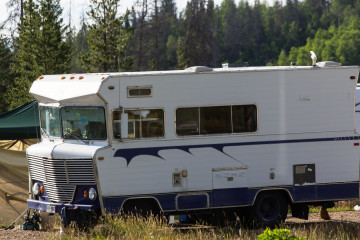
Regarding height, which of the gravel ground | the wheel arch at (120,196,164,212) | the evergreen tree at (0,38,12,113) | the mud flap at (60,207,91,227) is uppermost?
the evergreen tree at (0,38,12,113)

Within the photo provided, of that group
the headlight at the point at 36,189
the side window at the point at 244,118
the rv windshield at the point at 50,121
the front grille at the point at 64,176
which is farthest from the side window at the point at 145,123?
the headlight at the point at 36,189

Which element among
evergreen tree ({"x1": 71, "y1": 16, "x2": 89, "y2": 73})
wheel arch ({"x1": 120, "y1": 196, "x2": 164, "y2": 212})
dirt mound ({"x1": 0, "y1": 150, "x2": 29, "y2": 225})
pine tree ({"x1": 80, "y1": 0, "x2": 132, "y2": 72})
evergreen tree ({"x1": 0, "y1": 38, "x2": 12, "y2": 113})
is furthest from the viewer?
evergreen tree ({"x1": 0, "y1": 38, "x2": 12, "y2": 113})

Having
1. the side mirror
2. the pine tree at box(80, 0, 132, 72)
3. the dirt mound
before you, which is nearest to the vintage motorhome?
the side mirror

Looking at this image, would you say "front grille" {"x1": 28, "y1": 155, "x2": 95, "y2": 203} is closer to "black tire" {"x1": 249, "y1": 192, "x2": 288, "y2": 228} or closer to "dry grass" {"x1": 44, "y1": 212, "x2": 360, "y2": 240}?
"dry grass" {"x1": 44, "y1": 212, "x2": 360, "y2": 240}

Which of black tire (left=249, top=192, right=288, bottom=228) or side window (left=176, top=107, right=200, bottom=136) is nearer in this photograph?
side window (left=176, top=107, right=200, bottom=136)

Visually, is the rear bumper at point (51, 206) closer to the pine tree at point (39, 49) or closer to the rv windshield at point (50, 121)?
the rv windshield at point (50, 121)

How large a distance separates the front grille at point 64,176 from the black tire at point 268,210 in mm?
3287

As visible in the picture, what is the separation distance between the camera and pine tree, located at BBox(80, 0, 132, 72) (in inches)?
1179

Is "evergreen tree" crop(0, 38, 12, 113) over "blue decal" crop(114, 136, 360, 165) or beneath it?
over

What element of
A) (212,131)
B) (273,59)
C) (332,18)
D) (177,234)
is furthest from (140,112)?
(332,18)

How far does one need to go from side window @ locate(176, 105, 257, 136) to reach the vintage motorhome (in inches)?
0.8

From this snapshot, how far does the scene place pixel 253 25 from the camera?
173250 mm

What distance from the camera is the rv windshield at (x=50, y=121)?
13562mm

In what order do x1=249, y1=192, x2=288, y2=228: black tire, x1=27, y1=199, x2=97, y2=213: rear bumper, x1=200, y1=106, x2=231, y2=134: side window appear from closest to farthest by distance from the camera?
1. x1=27, y1=199, x2=97, y2=213: rear bumper
2. x1=200, y1=106, x2=231, y2=134: side window
3. x1=249, y1=192, x2=288, y2=228: black tire
